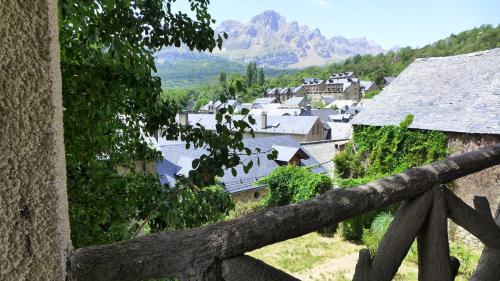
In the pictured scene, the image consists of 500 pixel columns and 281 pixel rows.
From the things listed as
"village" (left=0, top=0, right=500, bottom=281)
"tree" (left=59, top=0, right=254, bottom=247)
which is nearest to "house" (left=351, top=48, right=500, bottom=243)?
"village" (left=0, top=0, right=500, bottom=281)

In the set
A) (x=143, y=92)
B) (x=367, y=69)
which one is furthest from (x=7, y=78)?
(x=367, y=69)

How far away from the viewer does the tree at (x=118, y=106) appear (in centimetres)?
264

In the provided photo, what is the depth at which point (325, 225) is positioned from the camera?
114cm

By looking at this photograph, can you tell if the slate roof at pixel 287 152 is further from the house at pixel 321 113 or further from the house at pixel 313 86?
the house at pixel 313 86

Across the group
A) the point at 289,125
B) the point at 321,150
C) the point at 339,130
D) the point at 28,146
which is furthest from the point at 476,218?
the point at 339,130

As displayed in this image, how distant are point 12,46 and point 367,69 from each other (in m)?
147

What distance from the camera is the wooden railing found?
2.88 feet

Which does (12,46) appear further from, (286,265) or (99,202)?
(286,265)

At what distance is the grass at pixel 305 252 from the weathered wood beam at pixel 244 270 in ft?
42.1

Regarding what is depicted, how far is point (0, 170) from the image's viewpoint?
2.25 feet

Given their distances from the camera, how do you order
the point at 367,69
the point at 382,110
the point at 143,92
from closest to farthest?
the point at 143,92 < the point at 382,110 < the point at 367,69

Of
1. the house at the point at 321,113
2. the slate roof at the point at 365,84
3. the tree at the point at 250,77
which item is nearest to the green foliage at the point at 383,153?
the tree at the point at 250,77

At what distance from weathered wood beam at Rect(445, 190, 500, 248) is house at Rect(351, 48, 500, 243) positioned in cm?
1335

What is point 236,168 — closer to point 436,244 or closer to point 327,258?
point 327,258
